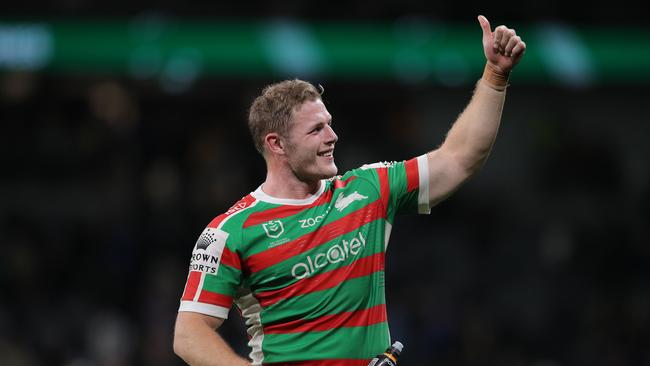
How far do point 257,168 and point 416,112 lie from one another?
323 cm

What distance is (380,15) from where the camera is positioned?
14.7 meters

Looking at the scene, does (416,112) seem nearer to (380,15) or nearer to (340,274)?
(380,15)

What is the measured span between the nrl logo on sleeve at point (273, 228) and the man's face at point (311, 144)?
0.82ft

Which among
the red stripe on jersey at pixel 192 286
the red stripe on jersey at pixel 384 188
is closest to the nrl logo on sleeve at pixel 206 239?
the red stripe on jersey at pixel 192 286

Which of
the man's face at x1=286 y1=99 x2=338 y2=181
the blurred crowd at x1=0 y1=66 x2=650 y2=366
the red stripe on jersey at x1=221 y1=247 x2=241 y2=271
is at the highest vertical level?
the man's face at x1=286 y1=99 x2=338 y2=181

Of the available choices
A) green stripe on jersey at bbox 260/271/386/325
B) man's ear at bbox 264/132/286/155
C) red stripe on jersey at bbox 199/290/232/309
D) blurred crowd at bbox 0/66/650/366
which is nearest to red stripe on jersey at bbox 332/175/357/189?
man's ear at bbox 264/132/286/155

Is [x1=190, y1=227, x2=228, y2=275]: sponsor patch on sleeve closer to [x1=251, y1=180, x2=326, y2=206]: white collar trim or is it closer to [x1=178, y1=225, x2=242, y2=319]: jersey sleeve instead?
[x1=178, y1=225, x2=242, y2=319]: jersey sleeve

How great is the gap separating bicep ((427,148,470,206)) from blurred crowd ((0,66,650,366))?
7.32 meters

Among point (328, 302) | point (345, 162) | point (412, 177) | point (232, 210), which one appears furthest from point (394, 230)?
point (328, 302)

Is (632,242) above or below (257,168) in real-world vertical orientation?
below

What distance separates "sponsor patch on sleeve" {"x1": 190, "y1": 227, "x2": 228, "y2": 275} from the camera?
4.72m

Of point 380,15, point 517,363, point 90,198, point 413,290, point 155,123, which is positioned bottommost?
point 517,363

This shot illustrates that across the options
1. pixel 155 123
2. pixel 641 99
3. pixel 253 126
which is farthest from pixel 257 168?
pixel 253 126

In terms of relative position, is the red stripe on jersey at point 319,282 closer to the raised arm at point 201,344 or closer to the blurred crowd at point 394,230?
the raised arm at point 201,344
